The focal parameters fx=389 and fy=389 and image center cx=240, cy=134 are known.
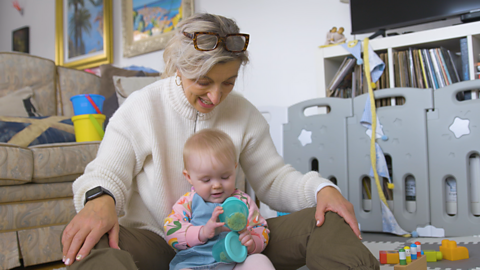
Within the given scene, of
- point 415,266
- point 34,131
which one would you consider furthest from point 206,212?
point 34,131

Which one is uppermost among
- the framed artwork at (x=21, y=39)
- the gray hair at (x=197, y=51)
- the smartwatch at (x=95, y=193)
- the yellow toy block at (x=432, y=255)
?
the framed artwork at (x=21, y=39)

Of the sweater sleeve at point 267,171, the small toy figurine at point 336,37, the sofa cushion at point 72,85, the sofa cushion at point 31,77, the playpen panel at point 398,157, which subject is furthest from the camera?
the sofa cushion at point 72,85

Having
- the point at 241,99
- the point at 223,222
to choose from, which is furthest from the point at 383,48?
the point at 223,222

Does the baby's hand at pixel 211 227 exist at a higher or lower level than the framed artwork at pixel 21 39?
lower

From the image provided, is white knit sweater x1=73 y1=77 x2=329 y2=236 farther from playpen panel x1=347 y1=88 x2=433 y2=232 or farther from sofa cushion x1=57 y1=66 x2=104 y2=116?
sofa cushion x1=57 y1=66 x2=104 y2=116

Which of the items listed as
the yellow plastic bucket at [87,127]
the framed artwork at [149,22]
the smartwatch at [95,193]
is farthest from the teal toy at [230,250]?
the framed artwork at [149,22]

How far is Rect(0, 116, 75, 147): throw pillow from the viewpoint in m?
1.81

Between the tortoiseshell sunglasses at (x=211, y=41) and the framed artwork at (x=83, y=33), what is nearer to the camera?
the tortoiseshell sunglasses at (x=211, y=41)

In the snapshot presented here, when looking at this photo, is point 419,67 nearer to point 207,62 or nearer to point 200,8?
point 207,62

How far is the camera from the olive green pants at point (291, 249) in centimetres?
70

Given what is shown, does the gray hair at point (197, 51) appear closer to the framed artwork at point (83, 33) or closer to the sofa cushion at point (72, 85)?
the sofa cushion at point (72, 85)

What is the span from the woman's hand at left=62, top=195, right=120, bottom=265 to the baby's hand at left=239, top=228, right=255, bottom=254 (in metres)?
0.27

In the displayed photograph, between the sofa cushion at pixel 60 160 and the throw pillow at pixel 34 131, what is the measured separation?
135 mm

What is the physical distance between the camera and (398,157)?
70.4 inches
